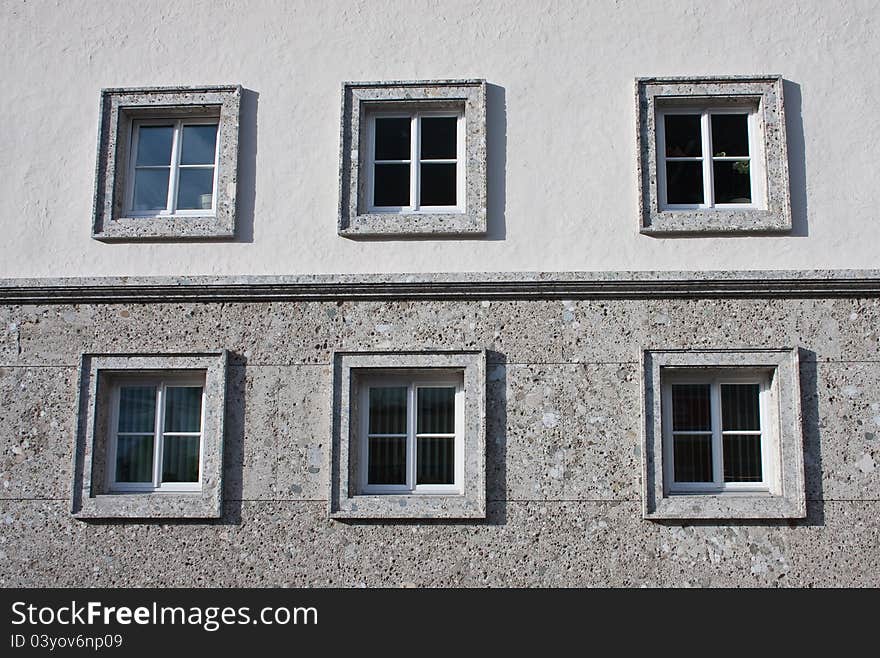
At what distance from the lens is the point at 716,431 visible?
27.7 ft

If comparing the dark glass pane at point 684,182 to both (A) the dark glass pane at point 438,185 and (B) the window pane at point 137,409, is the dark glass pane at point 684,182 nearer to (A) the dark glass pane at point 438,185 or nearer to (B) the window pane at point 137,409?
(A) the dark glass pane at point 438,185

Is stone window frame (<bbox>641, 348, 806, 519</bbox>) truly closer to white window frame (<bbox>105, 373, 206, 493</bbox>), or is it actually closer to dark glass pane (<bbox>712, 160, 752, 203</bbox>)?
dark glass pane (<bbox>712, 160, 752, 203</bbox>)

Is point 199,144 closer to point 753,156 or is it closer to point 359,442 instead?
point 359,442

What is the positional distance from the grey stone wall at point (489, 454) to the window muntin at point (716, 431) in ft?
1.28

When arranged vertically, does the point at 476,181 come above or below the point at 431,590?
above

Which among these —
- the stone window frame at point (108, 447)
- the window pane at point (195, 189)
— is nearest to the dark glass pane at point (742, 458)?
the stone window frame at point (108, 447)

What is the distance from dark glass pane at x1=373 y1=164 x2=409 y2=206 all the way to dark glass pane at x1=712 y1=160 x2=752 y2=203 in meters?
3.22

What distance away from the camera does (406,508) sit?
8.22 m

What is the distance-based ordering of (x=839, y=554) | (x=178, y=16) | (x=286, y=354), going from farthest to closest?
(x=178, y=16) → (x=286, y=354) → (x=839, y=554)

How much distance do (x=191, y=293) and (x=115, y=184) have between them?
4.91 ft

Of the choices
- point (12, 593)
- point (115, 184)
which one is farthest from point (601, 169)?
point (12, 593)

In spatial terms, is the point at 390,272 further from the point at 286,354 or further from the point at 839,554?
the point at 839,554

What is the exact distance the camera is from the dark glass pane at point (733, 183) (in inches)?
347

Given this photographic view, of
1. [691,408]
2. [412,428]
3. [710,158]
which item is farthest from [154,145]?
[691,408]
